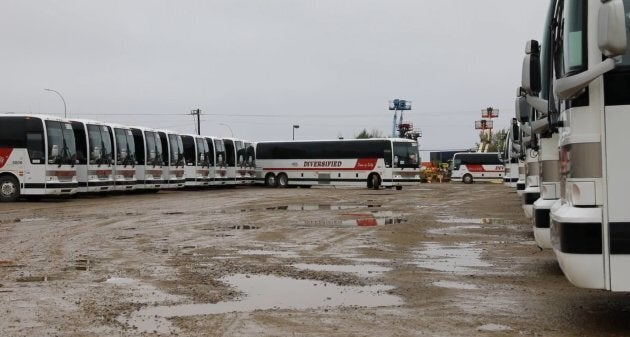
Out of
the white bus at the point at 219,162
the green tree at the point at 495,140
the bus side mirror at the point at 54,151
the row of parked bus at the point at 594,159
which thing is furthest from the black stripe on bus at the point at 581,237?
the green tree at the point at 495,140

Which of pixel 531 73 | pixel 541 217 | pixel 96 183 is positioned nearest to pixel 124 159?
pixel 96 183

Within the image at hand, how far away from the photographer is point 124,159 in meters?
34.8

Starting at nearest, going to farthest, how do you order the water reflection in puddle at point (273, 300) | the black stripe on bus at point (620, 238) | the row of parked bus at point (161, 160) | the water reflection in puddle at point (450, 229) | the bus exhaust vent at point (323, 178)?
the black stripe on bus at point (620, 238), the water reflection in puddle at point (273, 300), the water reflection in puddle at point (450, 229), the row of parked bus at point (161, 160), the bus exhaust vent at point (323, 178)

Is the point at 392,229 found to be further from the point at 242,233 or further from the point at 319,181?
the point at 319,181

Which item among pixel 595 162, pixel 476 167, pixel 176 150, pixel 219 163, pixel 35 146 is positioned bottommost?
pixel 476 167

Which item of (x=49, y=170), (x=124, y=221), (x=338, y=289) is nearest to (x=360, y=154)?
(x=49, y=170)

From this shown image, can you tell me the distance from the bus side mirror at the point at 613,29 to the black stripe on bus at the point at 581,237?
48.4 inches

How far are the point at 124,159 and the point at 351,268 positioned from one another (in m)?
26.8

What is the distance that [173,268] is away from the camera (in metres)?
9.74

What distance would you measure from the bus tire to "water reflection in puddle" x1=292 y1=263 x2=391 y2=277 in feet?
140

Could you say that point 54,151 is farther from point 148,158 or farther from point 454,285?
point 454,285

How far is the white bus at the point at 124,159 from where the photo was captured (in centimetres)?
3422

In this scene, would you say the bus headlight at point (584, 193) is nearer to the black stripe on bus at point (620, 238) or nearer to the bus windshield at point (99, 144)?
the black stripe on bus at point (620, 238)

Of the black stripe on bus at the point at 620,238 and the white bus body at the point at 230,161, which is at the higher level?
the white bus body at the point at 230,161
